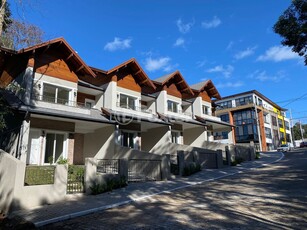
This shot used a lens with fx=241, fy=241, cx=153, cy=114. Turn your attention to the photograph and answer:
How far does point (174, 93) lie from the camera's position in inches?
1120

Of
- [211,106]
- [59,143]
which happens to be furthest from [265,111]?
[59,143]

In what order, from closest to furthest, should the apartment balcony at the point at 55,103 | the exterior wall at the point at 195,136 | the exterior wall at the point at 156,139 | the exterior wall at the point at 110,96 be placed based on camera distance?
the apartment balcony at the point at 55,103 < the exterior wall at the point at 110,96 < the exterior wall at the point at 156,139 < the exterior wall at the point at 195,136

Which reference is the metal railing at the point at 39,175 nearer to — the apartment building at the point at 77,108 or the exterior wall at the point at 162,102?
the apartment building at the point at 77,108

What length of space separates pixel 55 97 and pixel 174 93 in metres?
14.3

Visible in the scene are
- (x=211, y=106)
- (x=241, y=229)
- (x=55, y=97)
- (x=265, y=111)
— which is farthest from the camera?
(x=265, y=111)

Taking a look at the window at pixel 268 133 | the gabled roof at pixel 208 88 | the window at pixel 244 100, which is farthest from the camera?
the window at pixel 268 133

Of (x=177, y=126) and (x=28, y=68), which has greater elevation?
(x=28, y=68)

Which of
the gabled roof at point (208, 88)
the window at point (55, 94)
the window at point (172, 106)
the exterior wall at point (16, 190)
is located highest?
the gabled roof at point (208, 88)

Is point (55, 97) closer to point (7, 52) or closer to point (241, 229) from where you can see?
point (7, 52)

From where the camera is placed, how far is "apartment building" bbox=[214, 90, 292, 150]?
180ft

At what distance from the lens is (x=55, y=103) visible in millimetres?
17219

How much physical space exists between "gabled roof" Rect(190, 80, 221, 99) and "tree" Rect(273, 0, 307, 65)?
58.2 feet

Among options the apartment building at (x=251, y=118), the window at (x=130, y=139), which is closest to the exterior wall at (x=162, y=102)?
the window at (x=130, y=139)

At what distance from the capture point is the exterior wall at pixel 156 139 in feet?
77.3
